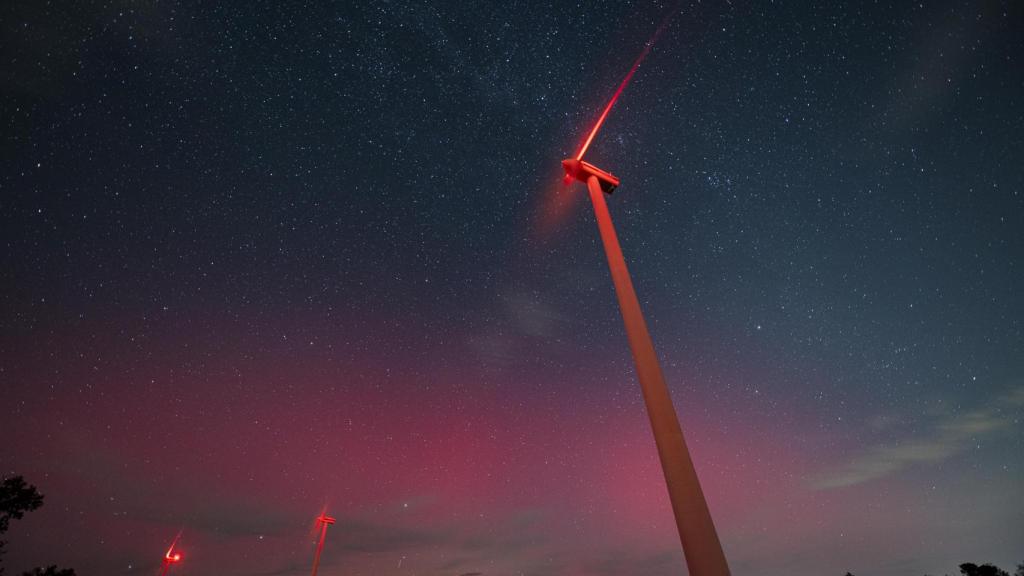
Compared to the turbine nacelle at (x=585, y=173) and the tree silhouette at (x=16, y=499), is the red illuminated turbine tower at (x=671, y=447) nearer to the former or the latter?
the turbine nacelle at (x=585, y=173)

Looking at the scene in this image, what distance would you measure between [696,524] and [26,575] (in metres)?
50.9

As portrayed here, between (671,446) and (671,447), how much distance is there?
0.02 m

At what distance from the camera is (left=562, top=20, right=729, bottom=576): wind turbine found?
644 cm

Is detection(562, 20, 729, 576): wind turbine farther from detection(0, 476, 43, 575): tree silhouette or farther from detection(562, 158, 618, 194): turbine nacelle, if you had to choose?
detection(0, 476, 43, 575): tree silhouette

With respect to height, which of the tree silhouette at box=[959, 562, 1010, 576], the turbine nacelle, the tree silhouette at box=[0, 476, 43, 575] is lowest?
the tree silhouette at box=[959, 562, 1010, 576]

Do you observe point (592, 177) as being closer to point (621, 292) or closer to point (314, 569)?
point (621, 292)

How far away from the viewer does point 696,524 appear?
21.7 feet

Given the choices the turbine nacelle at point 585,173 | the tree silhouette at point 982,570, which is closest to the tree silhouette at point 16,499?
the turbine nacelle at point 585,173

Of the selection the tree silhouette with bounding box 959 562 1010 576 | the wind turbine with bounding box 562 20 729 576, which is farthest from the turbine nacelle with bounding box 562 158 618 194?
the tree silhouette with bounding box 959 562 1010 576

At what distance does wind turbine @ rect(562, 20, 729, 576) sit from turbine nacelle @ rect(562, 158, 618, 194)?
460 centimetres

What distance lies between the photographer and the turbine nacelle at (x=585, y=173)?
1452 cm

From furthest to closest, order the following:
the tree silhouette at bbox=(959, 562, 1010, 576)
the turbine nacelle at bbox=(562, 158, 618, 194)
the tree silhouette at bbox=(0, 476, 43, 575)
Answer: the tree silhouette at bbox=(959, 562, 1010, 576)
the tree silhouette at bbox=(0, 476, 43, 575)
the turbine nacelle at bbox=(562, 158, 618, 194)

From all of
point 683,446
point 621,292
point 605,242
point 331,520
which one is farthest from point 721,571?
point 331,520

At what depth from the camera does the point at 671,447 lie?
7.29m
